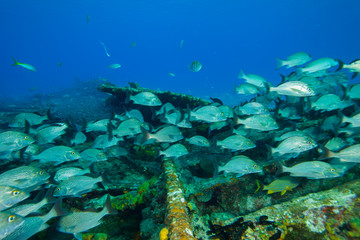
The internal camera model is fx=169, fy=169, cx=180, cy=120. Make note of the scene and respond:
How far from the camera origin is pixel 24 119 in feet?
16.7

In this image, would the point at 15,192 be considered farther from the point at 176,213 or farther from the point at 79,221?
the point at 176,213

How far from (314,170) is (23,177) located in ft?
16.3

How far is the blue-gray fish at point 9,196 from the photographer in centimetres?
221

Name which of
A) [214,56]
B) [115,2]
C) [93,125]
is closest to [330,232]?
[93,125]

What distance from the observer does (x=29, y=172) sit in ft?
9.30

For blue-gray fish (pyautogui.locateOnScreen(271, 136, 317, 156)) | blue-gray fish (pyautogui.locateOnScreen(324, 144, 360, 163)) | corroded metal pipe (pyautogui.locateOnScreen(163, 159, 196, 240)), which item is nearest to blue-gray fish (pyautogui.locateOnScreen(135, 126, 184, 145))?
corroded metal pipe (pyautogui.locateOnScreen(163, 159, 196, 240))

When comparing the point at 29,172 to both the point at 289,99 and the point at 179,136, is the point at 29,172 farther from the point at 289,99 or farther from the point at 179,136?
the point at 289,99

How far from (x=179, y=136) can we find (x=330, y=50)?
622ft

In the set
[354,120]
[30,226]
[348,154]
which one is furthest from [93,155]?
[354,120]

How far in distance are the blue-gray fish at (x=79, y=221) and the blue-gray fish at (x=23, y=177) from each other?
2.99 feet

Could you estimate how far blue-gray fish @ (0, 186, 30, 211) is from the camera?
2.21 metres

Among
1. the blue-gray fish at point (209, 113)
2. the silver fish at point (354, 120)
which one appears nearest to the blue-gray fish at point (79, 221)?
the blue-gray fish at point (209, 113)

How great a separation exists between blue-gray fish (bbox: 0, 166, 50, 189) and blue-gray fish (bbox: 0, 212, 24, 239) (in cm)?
113

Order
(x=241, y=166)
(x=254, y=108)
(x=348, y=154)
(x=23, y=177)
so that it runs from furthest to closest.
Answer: (x=254, y=108)
(x=241, y=166)
(x=348, y=154)
(x=23, y=177)
